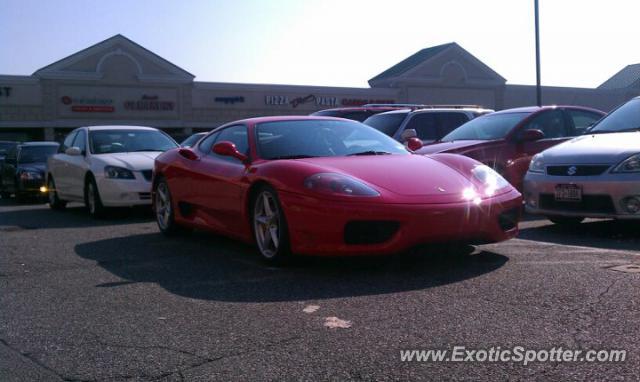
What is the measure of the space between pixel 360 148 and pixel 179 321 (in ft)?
9.09

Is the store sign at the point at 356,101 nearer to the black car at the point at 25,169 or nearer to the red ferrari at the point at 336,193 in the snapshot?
the black car at the point at 25,169

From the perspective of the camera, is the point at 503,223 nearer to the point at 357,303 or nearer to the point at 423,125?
the point at 357,303

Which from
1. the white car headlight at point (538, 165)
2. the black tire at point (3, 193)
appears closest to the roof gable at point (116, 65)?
the black tire at point (3, 193)

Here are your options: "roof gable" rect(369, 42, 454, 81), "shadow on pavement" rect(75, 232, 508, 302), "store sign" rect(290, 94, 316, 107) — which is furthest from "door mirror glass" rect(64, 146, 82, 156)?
"roof gable" rect(369, 42, 454, 81)

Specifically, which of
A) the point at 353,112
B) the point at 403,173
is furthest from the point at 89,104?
the point at 403,173

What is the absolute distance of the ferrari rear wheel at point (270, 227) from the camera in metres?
5.87

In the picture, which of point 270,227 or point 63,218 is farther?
point 63,218

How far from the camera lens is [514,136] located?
1009cm

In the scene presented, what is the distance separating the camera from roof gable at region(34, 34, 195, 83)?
41094 millimetres

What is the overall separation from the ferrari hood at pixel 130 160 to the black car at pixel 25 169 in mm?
5323

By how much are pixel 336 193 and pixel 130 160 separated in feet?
19.9

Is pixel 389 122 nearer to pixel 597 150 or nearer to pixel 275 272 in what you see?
pixel 597 150

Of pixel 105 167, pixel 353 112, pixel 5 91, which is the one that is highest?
pixel 5 91

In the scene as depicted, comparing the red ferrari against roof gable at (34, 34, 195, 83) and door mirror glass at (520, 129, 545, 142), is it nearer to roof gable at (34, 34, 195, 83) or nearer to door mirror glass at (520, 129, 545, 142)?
door mirror glass at (520, 129, 545, 142)
